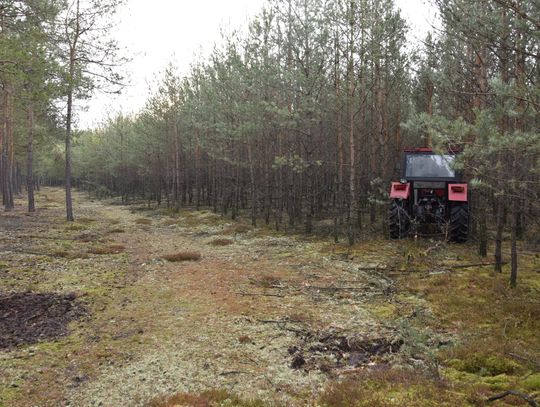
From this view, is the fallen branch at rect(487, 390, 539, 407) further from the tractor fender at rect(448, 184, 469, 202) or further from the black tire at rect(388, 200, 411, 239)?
the black tire at rect(388, 200, 411, 239)

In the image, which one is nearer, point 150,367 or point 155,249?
point 150,367

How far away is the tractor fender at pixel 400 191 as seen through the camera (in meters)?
13.6

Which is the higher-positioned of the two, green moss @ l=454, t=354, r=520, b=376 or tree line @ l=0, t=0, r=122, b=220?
tree line @ l=0, t=0, r=122, b=220

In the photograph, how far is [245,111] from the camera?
19625mm

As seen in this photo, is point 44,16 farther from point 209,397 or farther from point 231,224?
point 231,224

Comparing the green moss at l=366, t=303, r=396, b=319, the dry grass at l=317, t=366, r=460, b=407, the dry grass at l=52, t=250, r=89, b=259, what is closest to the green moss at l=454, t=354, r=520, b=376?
the dry grass at l=317, t=366, r=460, b=407

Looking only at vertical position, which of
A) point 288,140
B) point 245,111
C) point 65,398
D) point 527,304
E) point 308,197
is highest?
point 245,111

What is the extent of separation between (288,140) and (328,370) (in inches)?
640

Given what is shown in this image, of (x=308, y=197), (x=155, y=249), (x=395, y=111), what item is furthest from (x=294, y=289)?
(x=395, y=111)

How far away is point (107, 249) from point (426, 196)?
11.8 m

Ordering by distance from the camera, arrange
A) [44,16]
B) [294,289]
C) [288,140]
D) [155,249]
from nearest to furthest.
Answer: [294,289], [44,16], [155,249], [288,140]

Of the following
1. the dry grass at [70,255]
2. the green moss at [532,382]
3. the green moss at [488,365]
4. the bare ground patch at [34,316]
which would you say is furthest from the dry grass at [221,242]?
the green moss at [532,382]

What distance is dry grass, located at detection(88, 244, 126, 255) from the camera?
14.3 meters

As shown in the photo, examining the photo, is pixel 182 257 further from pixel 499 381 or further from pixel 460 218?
pixel 499 381
